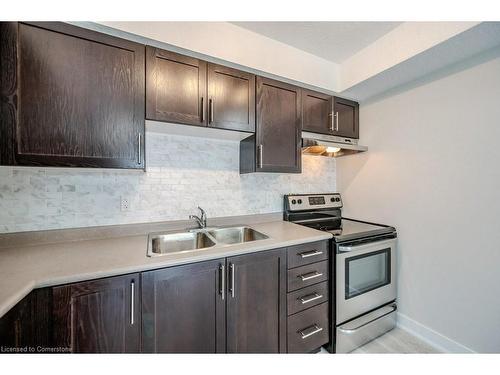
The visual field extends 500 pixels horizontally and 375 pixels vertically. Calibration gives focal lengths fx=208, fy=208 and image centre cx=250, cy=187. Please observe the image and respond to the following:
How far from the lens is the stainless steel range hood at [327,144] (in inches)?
73.7

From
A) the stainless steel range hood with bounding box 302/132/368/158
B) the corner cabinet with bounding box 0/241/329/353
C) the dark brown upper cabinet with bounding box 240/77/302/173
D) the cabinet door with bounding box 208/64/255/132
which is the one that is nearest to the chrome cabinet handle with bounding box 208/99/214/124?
the cabinet door with bounding box 208/64/255/132

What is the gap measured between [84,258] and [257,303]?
3.38 ft

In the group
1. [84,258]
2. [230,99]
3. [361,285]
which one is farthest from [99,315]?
[361,285]

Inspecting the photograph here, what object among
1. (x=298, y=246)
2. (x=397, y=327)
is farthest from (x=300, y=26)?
(x=397, y=327)

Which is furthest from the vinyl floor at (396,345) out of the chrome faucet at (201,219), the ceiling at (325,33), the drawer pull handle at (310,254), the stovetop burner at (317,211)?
the ceiling at (325,33)

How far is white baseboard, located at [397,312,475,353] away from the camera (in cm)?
156

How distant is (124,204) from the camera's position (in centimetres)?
158

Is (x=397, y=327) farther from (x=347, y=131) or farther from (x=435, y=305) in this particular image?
(x=347, y=131)

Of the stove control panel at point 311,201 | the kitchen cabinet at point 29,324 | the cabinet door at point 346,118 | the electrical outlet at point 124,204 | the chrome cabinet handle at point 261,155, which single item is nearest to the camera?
the kitchen cabinet at point 29,324

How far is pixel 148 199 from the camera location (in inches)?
65.4

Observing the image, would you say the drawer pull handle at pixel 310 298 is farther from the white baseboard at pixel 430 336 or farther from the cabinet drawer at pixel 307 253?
the white baseboard at pixel 430 336

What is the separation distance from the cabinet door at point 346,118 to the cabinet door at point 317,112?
0.30 ft

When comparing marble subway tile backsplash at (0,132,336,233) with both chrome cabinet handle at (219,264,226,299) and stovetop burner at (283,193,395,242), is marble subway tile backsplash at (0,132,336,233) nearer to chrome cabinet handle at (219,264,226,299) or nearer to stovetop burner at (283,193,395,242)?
stovetop burner at (283,193,395,242)
